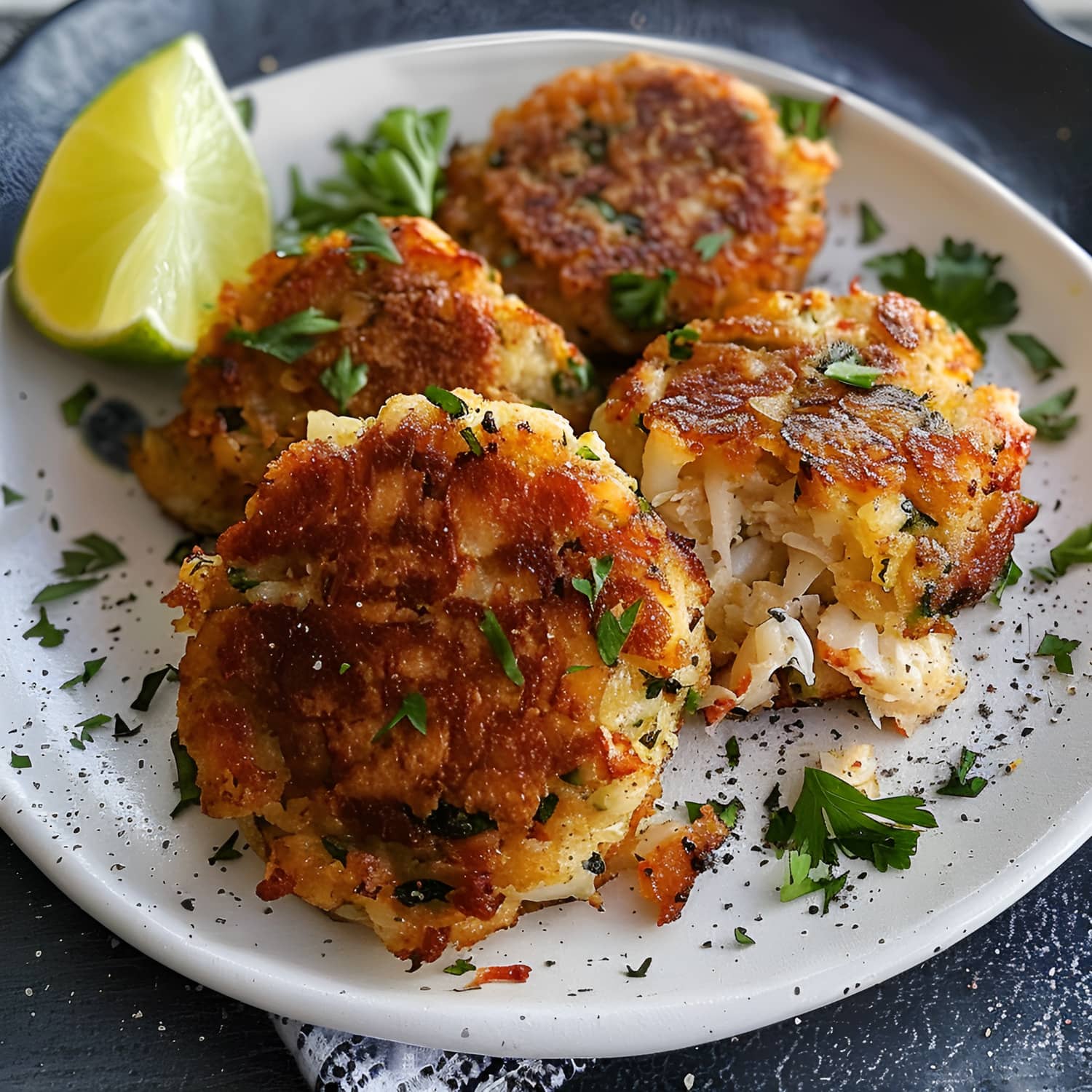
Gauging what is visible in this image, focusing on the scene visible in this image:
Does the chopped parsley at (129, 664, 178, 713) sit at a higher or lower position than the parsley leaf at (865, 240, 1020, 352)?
lower

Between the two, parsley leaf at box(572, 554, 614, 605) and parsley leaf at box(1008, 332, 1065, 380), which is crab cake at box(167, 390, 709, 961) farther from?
parsley leaf at box(1008, 332, 1065, 380)

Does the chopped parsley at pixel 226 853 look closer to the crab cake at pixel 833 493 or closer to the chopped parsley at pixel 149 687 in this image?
the chopped parsley at pixel 149 687

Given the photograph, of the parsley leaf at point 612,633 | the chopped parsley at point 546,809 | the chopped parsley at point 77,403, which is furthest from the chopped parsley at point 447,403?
the chopped parsley at point 77,403

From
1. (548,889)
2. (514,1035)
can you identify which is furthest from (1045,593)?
(514,1035)

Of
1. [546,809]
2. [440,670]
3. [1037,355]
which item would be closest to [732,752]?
[546,809]

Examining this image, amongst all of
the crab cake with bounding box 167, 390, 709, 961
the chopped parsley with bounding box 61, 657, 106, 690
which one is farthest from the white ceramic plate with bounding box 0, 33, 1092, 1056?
the crab cake with bounding box 167, 390, 709, 961

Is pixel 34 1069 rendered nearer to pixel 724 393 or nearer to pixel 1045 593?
pixel 724 393
